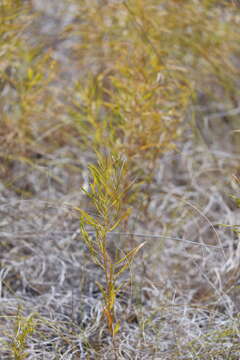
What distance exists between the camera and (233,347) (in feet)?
2.71

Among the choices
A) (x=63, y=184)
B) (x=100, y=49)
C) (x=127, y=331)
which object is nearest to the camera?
(x=127, y=331)

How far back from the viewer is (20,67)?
1416mm

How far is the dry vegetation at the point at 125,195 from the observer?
87 cm

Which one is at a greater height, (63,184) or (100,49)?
(100,49)

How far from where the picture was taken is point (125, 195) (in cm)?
110

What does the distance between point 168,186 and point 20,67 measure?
0.57m

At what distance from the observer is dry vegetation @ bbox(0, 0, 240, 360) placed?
873mm

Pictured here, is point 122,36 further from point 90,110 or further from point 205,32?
point 90,110

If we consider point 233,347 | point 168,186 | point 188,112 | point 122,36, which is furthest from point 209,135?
point 233,347

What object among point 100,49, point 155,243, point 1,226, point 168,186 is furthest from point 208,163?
point 1,226

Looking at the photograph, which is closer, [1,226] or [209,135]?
[1,226]

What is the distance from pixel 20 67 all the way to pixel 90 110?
1.20 feet

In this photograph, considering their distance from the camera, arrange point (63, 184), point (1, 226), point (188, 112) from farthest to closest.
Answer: point (188, 112) < point (63, 184) < point (1, 226)

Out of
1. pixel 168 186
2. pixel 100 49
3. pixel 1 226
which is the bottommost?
pixel 168 186
